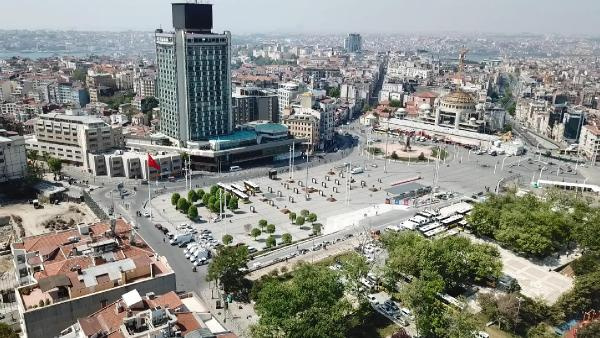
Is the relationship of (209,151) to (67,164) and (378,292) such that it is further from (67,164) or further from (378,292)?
(378,292)

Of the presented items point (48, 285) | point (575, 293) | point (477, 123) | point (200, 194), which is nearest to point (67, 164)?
point (200, 194)

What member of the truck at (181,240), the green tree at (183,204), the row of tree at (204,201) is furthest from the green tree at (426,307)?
the green tree at (183,204)

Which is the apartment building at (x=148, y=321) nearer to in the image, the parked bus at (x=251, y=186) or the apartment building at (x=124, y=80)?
the parked bus at (x=251, y=186)

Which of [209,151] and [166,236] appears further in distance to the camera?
[209,151]

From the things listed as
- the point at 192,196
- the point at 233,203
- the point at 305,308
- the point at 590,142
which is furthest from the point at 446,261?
the point at 590,142

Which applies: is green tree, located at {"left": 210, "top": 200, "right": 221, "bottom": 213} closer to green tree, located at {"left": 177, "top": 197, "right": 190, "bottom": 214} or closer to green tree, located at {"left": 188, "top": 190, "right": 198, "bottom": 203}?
green tree, located at {"left": 177, "top": 197, "right": 190, "bottom": 214}

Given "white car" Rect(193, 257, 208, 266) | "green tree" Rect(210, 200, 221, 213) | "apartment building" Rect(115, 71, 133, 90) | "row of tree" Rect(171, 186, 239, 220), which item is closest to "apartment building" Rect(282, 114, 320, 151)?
"row of tree" Rect(171, 186, 239, 220)
